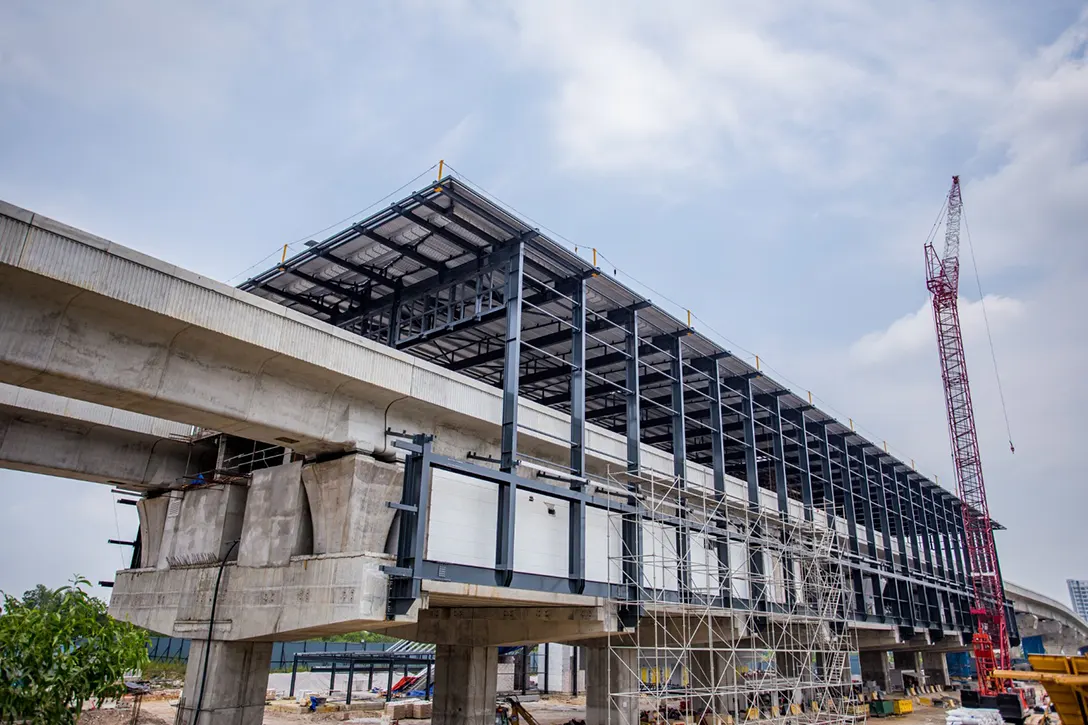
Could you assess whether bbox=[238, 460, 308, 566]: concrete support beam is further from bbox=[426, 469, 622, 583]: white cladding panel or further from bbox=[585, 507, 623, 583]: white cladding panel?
bbox=[585, 507, 623, 583]: white cladding panel

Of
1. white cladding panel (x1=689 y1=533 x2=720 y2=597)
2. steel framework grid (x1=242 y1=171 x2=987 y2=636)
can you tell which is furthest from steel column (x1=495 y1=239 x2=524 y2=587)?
white cladding panel (x1=689 y1=533 x2=720 y2=597)

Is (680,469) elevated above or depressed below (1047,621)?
above

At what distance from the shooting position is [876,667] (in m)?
57.7

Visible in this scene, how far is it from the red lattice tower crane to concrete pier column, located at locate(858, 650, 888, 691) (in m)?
6.95

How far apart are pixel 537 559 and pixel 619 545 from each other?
405cm

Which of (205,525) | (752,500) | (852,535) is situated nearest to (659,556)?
(752,500)

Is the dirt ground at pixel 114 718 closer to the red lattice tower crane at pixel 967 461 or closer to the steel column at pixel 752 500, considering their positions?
the steel column at pixel 752 500

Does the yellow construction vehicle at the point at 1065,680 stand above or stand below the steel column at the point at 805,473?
below

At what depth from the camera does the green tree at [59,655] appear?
11.8 m

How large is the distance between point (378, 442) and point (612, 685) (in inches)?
659

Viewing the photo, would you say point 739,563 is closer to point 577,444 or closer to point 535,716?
point 577,444

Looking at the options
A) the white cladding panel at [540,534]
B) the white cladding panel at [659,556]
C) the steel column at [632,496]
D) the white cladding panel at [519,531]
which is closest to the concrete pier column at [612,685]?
the white cladding panel at [659,556]

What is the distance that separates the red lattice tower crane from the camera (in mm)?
58750

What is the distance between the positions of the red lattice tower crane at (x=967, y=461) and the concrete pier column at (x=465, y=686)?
4680 centimetres
